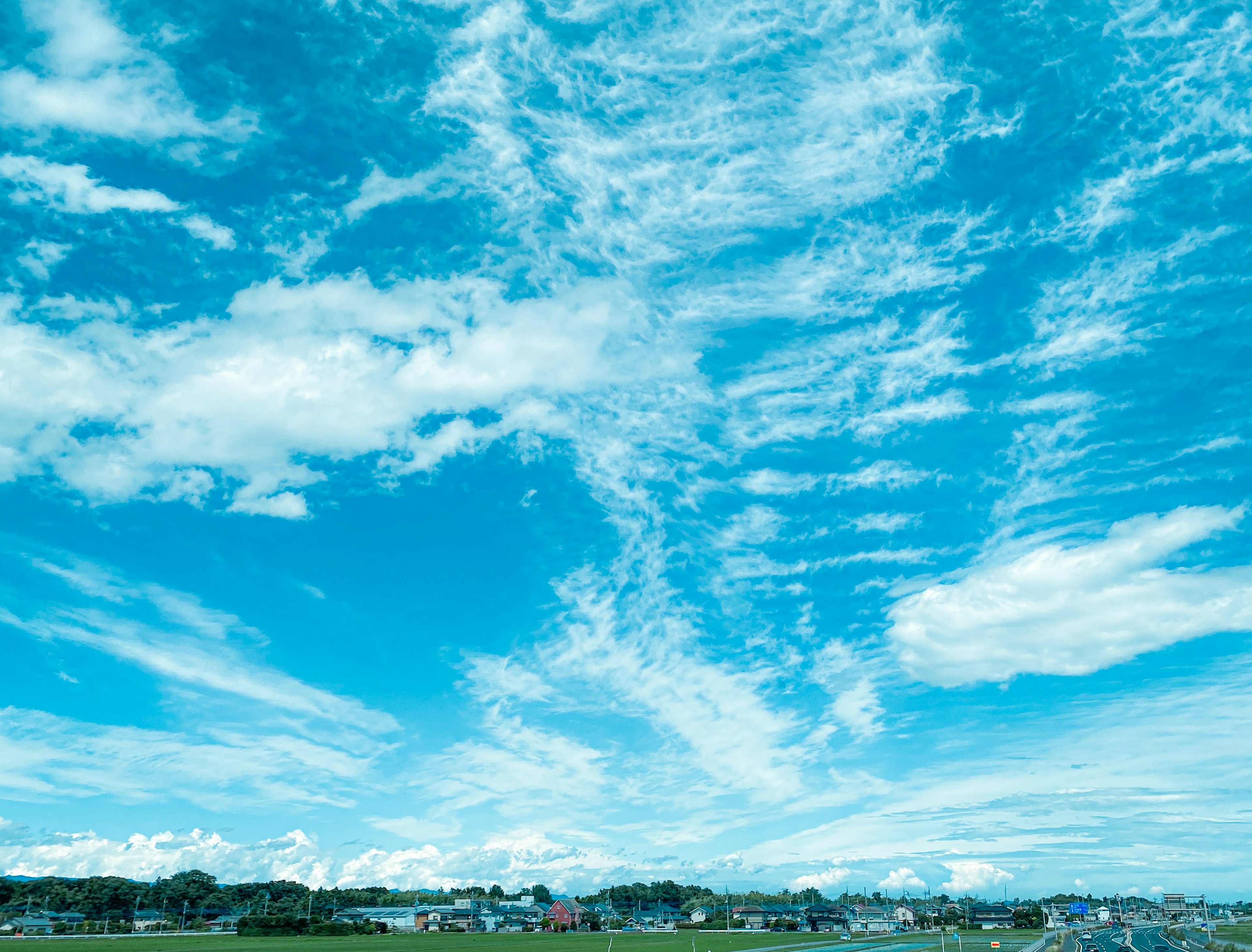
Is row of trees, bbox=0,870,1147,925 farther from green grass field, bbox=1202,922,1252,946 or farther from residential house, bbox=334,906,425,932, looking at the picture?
green grass field, bbox=1202,922,1252,946

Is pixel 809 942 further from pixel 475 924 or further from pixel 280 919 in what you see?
pixel 475 924

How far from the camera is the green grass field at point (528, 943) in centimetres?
9606

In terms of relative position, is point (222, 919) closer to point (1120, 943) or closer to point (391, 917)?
point (391, 917)

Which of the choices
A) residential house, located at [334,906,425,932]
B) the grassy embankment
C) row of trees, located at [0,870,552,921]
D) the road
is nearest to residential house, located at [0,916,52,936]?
row of trees, located at [0,870,552,921]

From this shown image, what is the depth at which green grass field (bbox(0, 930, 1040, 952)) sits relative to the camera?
315 feet

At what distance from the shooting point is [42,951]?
85438 mm

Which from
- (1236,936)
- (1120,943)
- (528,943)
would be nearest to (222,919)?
(528,943)

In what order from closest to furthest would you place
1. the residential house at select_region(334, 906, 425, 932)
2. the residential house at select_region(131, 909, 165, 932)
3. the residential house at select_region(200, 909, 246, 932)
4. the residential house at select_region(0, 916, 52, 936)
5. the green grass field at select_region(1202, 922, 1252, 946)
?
1. the green grass field at select_region(1202, 922, 1252, 946)
2. the residential house at select_region(0, 916, 52, 936)
3. the residential house at select_region(131, 909, 165, 932)
4. the residential house at select_region(200, 909, 246, 932)
5. the residential house at select_region(334, 906, 425, 932)

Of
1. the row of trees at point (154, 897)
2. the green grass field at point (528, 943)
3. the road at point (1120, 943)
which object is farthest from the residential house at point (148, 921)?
the road at point (1120, 943)

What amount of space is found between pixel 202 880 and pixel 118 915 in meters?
27.0

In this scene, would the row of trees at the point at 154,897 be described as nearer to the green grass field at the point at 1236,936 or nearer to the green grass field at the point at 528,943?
the green grass field at the point at 528,943

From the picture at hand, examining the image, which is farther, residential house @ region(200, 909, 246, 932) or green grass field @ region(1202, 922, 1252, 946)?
residential house @ region(200, 909, 246, 932)

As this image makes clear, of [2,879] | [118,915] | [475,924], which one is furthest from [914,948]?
[2,879]

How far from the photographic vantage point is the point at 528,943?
394ft
